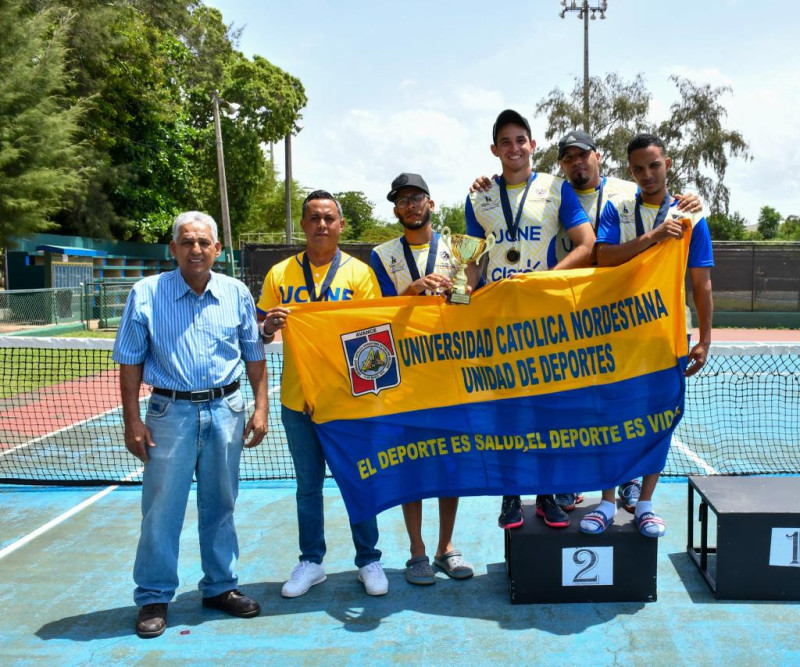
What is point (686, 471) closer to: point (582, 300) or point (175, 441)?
point (582, 300)

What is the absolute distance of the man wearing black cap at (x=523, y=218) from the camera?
406 cm

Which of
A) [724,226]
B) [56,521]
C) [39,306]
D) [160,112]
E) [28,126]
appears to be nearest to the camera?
[56,521]

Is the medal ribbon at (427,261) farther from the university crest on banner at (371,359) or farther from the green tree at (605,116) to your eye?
the green tree at (605,116)

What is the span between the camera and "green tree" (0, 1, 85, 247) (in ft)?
69.8

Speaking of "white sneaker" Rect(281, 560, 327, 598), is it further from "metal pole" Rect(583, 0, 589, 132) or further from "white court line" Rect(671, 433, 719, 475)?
"metal pole" Rect(583, 0, 589, 132)

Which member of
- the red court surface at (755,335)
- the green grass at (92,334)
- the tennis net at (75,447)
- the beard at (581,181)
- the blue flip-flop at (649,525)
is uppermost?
the beard at (581,181)

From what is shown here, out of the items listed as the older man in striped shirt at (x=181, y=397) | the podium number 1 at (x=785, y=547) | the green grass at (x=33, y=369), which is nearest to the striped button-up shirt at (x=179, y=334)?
the older man in striped shirt at (x=181, y=397)

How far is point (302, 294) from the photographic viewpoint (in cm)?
429

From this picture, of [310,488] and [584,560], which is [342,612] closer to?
[310,488]

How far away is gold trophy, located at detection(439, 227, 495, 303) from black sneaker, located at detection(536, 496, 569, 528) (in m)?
1.31

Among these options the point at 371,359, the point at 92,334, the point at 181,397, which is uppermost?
the point at 371,359

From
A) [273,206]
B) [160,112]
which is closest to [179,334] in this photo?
[160,112]

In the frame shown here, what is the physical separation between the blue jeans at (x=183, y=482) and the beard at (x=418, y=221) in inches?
55.7

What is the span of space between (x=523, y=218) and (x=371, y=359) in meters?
1.20
